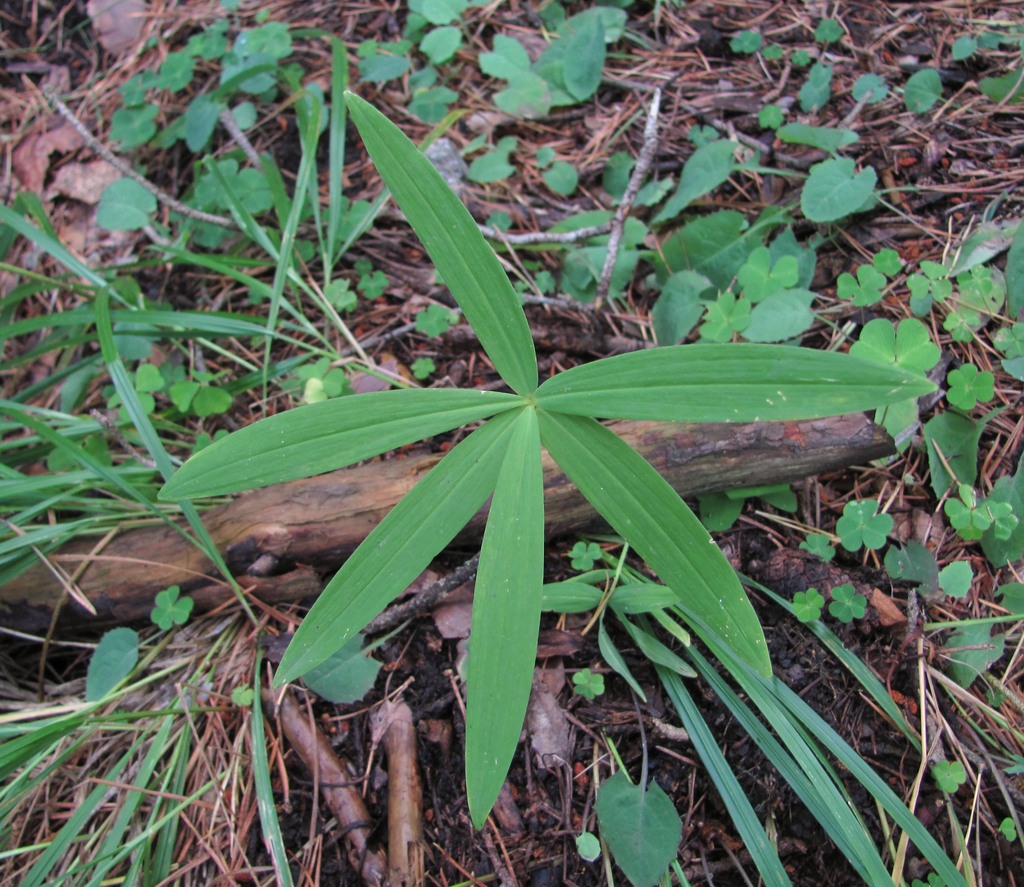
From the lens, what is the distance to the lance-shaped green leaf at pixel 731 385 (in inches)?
41.2

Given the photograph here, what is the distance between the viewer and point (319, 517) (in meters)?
1.63

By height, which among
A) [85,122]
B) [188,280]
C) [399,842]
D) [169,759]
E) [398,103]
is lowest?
[399,842]

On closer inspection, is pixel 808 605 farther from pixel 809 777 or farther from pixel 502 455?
pixel 502 455

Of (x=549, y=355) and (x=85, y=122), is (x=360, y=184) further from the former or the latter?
(x=85, y=122)

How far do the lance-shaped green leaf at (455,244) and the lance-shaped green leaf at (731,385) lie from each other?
109mm

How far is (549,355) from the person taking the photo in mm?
1926

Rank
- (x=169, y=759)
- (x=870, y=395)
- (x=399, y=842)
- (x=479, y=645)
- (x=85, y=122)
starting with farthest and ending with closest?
1. (x=85, y=122)
2. (x=169, y=759)
3. (x=399, y=842)
4. (x=479, y=645)
5. (x=870, y=395)

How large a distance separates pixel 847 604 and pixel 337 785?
1195 millimetres

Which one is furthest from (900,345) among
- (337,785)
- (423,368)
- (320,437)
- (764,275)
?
(337,785)

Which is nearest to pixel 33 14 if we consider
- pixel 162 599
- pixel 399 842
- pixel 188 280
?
pixel 188 280

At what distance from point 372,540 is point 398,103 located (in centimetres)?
190

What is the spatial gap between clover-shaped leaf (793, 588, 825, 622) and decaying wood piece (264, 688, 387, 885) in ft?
3.39

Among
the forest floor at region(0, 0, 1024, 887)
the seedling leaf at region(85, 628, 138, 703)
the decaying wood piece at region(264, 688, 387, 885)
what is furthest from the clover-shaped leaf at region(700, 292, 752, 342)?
the seedling leaf at region(85, 628, 138, 703)

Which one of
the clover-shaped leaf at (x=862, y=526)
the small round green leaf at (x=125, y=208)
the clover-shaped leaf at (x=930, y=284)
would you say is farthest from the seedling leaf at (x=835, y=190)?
the small round green leaf at (x=125, y=208)
